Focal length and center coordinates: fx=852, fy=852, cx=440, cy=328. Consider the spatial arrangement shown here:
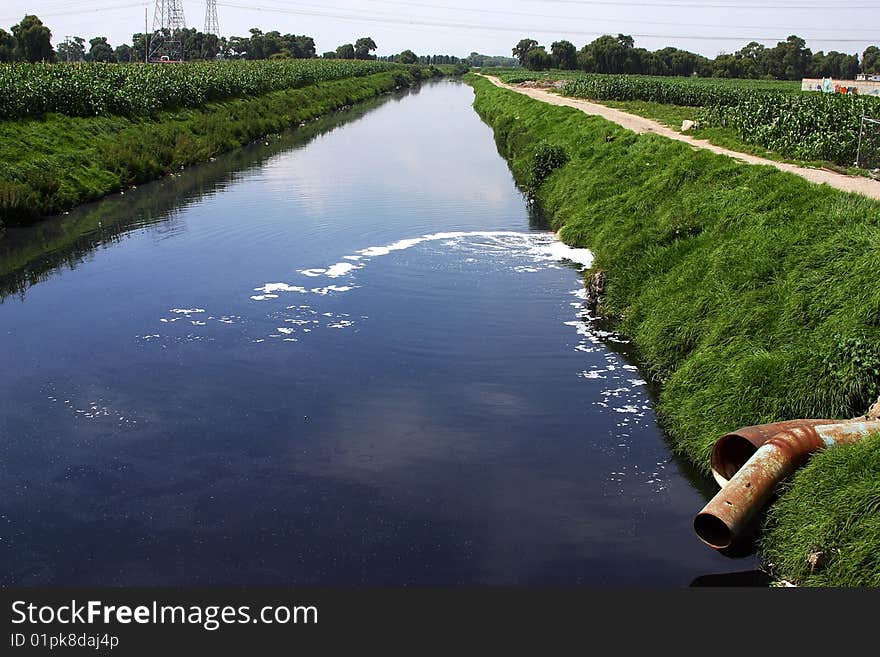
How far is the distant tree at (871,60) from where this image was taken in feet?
478

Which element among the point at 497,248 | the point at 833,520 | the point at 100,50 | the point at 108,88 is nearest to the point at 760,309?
the point at 833,520

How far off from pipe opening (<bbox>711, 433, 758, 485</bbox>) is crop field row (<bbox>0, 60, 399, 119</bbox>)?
29.3 metres

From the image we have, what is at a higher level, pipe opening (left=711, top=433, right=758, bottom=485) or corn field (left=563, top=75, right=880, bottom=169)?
corn field (left=563, top=75, right=880, bottom=169)

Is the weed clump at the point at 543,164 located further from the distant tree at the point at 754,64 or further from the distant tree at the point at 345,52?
the distant tree at the point at 345,52

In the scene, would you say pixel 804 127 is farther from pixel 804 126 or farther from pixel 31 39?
pixel 31 39

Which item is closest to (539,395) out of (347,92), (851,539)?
(851,539)

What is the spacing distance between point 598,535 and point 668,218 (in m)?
10.8

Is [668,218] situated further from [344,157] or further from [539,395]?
[344,157]

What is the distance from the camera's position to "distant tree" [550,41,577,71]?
176 m

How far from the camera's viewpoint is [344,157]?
40.3 m

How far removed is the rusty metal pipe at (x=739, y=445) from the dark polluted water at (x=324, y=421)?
51 centimetres

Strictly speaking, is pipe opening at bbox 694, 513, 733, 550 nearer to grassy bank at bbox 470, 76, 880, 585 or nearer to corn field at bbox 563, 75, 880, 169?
grassy bank at bbox 470, 76, 880, 585

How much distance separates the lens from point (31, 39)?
316 feet

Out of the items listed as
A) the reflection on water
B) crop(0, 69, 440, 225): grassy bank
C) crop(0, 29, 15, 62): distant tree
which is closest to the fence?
the reflection on water
